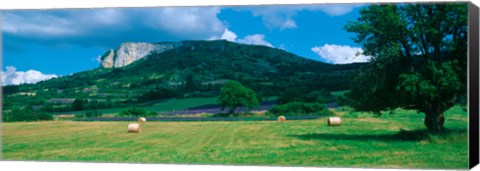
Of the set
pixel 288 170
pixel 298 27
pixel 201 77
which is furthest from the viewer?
pixel 201 77

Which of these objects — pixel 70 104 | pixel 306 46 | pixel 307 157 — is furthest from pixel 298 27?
pixel 70 104

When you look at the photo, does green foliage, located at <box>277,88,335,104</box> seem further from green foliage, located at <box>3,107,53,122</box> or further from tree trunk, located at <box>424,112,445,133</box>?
green foliage, located at <box>3,107,53,122</box>

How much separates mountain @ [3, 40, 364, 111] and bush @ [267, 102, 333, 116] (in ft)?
1.34

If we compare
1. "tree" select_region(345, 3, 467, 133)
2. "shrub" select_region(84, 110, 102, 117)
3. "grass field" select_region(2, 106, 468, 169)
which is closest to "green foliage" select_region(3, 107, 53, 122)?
"grass field" select_region(2, 106, 468, 169)

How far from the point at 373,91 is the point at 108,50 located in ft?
22.6

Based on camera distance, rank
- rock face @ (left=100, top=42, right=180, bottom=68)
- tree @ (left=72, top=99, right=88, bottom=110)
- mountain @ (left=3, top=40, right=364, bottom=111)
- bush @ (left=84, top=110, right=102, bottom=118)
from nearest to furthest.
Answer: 1. mountain @ (left=3, top=40, right=364, bottom=111)
2. rock face @ (left=100, top=42, right=180, bottom=68)
3. tree @ (left=72, top=99, right=88, bottom=110)
4. bush @ (left=84, top=110, right=102, bottom=118)

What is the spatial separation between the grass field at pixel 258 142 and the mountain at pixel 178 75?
2.51 ft

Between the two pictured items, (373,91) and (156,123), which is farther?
(156,123)

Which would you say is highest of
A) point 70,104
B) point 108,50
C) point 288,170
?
point 108,50

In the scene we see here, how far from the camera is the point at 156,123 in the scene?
65.6 feet

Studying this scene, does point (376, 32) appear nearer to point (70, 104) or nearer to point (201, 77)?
point (201, 77)

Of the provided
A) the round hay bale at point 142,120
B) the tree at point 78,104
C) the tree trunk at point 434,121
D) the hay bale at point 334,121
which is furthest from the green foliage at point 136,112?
the tree trunk at point 434,121

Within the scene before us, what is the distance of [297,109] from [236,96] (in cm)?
160

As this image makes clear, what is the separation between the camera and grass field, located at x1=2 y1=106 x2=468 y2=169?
55.9ft
